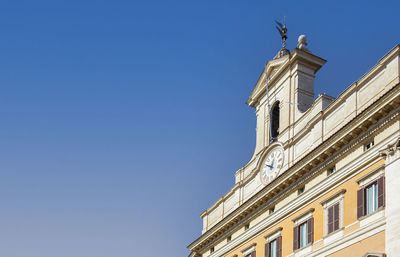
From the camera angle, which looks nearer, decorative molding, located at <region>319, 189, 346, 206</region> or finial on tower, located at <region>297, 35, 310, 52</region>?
decorative molding, located at <region>319, 189, 346, 206</region>

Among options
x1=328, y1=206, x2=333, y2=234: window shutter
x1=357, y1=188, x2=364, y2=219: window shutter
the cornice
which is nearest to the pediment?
the cornice

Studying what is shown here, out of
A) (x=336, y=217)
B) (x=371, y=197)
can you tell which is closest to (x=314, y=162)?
(x=336, y=217)

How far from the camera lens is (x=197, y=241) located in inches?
1694

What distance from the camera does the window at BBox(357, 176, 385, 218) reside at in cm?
2631

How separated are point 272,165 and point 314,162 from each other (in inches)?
189

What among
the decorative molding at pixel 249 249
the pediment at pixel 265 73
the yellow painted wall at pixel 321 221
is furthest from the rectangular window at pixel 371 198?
the pediment at pixel 265 73

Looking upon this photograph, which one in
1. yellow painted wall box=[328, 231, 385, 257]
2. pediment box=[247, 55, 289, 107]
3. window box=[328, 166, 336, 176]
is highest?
pediment box=[247, 55, 289, 107]

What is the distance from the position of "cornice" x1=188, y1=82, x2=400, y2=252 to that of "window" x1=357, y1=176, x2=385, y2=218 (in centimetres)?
204

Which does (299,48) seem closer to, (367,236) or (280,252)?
(280,252)

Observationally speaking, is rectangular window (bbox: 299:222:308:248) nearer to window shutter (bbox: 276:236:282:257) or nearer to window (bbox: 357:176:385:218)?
window shutter (bbox: 276:236:282:257)

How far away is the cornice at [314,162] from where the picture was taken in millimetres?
26594

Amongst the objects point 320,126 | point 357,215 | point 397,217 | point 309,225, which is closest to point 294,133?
point 320,126

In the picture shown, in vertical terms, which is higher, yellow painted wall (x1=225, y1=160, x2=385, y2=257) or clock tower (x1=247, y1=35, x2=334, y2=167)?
clock tower (x1=247, y1=35, x2=334, y2=167)

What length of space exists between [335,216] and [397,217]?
14.6ft
